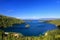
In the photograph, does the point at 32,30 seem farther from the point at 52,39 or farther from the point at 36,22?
the point at 52,39

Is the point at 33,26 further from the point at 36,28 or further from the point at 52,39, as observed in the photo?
the point at 52,39

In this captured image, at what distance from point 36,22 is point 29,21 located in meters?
0.58

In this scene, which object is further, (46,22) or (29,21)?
(46,22)

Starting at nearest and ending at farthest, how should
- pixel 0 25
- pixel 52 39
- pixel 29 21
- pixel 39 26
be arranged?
1. pixel 52 39
2. pixel 0 25
3. pixel 29 21
4. pixel 39 26

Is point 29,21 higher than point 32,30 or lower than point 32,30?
higher

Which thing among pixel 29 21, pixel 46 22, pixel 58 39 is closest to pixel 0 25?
pixel 29 21

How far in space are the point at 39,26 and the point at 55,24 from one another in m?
0.97

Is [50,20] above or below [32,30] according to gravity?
above

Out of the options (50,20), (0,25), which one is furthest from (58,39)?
(50,20)

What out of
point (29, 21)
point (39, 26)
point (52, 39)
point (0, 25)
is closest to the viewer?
point (52, 39)

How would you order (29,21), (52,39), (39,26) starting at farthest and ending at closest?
(39,26) < (29,21) < (52,39)

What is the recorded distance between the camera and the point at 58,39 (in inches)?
130

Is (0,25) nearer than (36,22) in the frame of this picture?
Yes

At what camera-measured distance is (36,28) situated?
25.7ft
